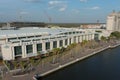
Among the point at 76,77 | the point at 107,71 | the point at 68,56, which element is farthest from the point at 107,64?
the point at 76,77

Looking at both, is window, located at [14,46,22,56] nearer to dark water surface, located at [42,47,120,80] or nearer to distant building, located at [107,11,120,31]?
dark water surface, located at [42,47,120,80]

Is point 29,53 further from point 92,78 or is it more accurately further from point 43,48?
point 92,78

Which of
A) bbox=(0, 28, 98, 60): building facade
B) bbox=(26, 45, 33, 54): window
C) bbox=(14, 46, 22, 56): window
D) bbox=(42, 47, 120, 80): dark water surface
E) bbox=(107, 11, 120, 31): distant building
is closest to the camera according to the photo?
bbox=(42, 47, 120, 80): dark water surface

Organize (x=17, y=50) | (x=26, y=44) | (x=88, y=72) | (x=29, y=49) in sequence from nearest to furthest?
(x=88, y=72) → (x=17, y=50) → (x=26, y=44) → (x=29, y=49)

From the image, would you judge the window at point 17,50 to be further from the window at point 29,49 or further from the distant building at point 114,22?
the distant building at point 114,22

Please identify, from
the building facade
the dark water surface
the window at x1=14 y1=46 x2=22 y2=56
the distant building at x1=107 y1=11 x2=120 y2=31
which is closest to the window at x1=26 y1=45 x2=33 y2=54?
the building facade

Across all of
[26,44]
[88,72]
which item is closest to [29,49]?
[26,44]

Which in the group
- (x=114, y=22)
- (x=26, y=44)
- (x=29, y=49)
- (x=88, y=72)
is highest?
(x=114, y=22)

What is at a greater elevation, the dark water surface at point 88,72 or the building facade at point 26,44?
the building facade at point 26,44

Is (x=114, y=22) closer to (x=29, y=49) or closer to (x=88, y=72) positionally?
(x=29, y=49)

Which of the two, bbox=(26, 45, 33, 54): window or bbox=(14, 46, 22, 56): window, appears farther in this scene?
bbox=(26, 45, 33, 54): window

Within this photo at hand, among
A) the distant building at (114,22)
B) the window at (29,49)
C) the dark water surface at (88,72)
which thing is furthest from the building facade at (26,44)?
the distant building at (114,22)
